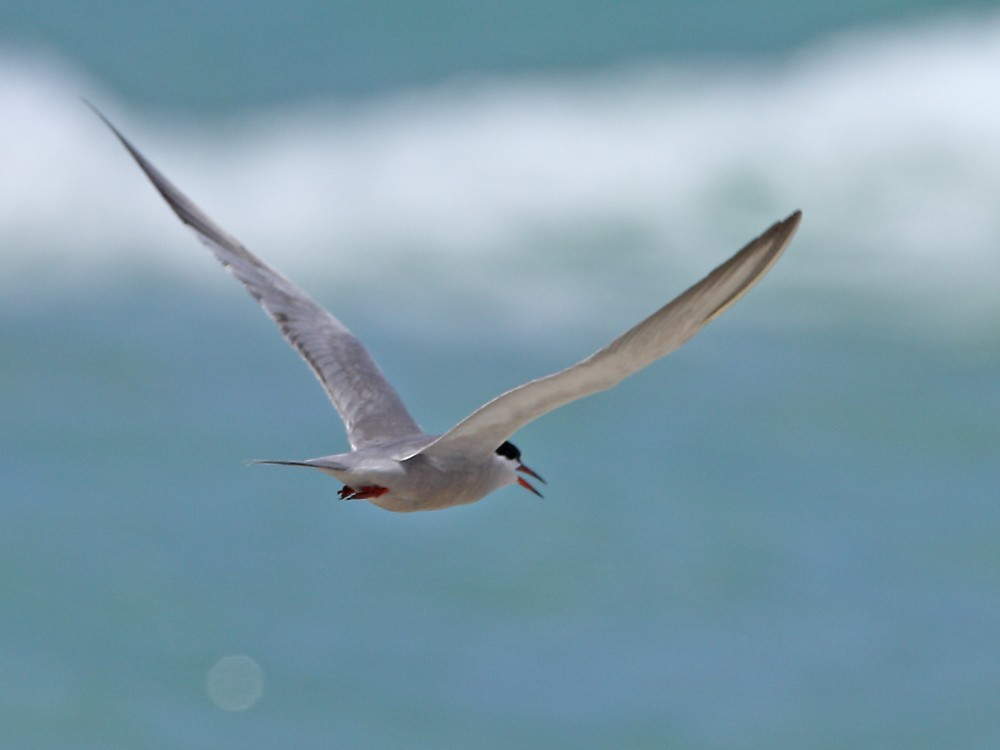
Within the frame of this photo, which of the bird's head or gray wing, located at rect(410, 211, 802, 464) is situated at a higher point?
the bird's head

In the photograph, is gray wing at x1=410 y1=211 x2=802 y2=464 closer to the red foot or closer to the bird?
the bird

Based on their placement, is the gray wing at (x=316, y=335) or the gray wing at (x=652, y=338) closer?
the gray wing at (x=652, y=338)

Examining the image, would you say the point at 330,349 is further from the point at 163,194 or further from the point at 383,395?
the point at 163,194

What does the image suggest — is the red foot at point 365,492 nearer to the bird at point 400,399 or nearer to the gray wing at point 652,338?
the bird at point 400,399

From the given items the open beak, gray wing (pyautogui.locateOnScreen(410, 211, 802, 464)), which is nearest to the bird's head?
the open beak

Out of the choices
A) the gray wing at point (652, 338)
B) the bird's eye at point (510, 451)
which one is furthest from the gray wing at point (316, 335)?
the gray wing at point (652, 338)

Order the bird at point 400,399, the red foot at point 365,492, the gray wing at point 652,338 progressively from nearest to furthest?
the gray wing at point 652,338 → the bird at point 400,399 → the red foot at point 365,492

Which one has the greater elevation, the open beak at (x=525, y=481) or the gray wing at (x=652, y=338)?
the open beak at (x=525, y=481)
